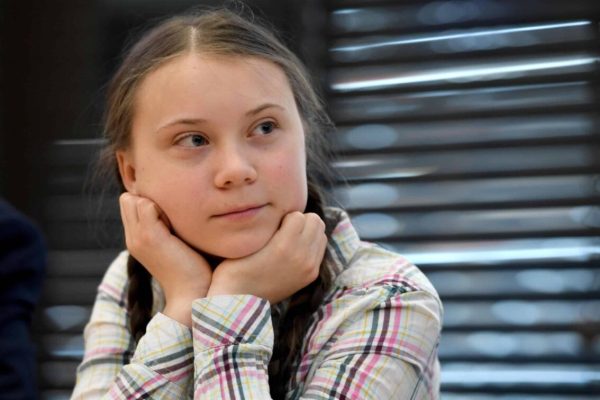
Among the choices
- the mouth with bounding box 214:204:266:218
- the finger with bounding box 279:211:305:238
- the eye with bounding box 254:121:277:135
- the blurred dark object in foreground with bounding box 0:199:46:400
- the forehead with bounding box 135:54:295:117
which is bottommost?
the blurred dark object in foreground with bounding box 0:199:46:400

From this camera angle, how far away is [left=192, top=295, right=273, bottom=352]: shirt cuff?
1194mm

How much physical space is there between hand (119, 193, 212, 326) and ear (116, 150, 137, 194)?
6 centimetres

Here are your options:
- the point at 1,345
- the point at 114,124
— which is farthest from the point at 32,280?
the point at 114,124

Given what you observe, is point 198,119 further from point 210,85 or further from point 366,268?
point 366,268

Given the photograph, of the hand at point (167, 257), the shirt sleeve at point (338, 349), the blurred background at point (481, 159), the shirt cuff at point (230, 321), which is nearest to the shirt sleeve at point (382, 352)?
the shirt sleeve at point (338, 349)

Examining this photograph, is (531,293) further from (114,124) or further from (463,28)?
(114,124)

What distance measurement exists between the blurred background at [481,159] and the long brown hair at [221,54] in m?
0.87

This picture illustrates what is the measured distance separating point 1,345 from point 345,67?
1.18 metres

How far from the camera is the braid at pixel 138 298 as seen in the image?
140 cm

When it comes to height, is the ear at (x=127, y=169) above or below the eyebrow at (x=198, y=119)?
below

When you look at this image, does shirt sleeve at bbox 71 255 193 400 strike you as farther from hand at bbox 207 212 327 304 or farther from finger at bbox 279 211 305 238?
finger at bbox 279 211 305 238

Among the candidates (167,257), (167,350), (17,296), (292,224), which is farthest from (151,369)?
(17,296)

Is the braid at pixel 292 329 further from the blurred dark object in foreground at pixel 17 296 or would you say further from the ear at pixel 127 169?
the blurred dark object in foreground at pixel 17 296

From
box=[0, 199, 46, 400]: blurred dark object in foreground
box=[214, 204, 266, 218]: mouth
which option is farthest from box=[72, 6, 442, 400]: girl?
box=[0, 199, 46, 400]: blurred dark object in foreground
